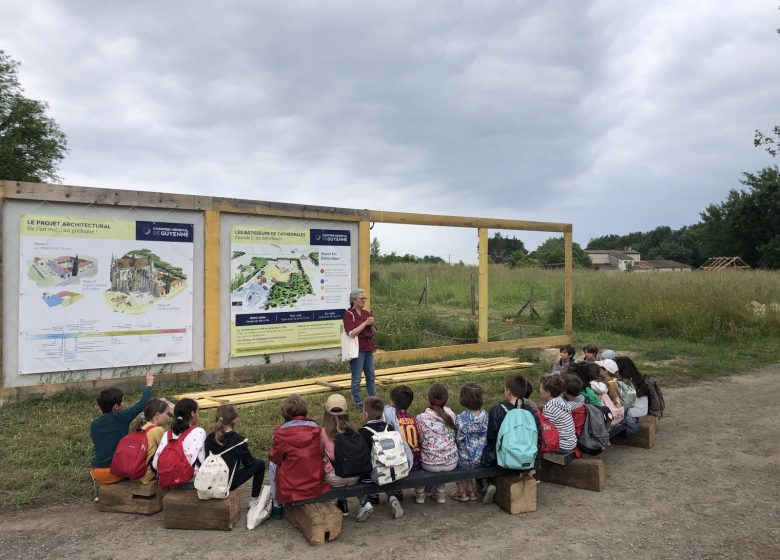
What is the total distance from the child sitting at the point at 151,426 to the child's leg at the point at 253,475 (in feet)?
2.27

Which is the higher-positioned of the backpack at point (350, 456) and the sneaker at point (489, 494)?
the backpack at point (350, 456)

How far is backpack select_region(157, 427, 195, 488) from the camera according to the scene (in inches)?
157

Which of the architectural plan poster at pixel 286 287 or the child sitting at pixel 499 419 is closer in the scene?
the child sitting at pixel 499 419

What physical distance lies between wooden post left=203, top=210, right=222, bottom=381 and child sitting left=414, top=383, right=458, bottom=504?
5178 mm

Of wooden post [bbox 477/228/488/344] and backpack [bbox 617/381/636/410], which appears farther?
wooden post [bbox 477/228/488/344]

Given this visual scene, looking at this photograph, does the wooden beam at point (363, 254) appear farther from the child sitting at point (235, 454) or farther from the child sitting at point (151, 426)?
the child sitting at point (235, 454)

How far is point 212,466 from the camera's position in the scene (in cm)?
390

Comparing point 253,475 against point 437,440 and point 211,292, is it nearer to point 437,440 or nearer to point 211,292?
point 437,440

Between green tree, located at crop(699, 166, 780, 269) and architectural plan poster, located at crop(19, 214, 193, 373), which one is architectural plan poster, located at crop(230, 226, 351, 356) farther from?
green tree, located at crop(699, 166, 780, 269)

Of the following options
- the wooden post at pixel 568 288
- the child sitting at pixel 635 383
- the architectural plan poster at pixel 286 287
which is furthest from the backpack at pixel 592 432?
the wooden post at pixel 568 288

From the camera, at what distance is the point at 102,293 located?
A: 7867mm

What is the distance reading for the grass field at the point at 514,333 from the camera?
543 centimetres

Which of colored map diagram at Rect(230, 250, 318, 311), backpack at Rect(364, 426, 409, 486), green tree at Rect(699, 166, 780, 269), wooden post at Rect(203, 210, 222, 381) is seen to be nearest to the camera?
backpack at Rect(364, 426, 409, 486)

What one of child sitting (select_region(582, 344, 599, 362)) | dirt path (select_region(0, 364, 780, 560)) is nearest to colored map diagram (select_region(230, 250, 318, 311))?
child sitting (select_region(582, 344, 599, 362))
